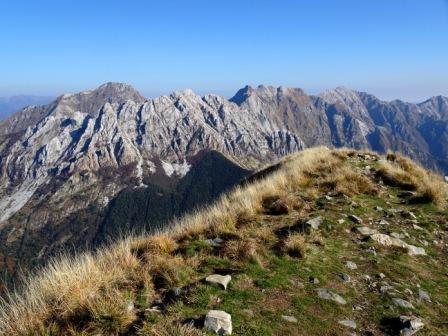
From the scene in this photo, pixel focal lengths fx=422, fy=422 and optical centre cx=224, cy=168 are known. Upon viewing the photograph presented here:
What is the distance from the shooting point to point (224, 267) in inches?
417

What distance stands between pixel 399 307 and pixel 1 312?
8.16 meters

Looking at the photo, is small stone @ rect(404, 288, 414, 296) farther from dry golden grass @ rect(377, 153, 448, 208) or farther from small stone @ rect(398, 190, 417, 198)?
small stone @ rect(398, 190, 417, 198)

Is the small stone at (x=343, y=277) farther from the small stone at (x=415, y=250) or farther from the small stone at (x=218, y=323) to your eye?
the small stone at (x=218, y=323)

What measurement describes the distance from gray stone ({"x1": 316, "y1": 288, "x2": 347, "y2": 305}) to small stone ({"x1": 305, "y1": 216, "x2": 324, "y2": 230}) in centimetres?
408

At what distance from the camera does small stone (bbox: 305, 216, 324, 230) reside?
13648 mm

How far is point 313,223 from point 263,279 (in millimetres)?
4702

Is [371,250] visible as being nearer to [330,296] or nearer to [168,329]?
[330,296]

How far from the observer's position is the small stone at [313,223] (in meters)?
13.6

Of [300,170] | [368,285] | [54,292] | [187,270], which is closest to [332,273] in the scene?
[368,285]

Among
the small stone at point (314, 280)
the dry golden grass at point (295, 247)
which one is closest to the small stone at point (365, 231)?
the dry golden grass at point (295, 247)

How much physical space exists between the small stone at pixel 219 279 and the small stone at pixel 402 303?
3.71 meters

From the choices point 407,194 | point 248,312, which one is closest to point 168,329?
point 248,312

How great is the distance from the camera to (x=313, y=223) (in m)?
14.0

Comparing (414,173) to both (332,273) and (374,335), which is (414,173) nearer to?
(332,273)
